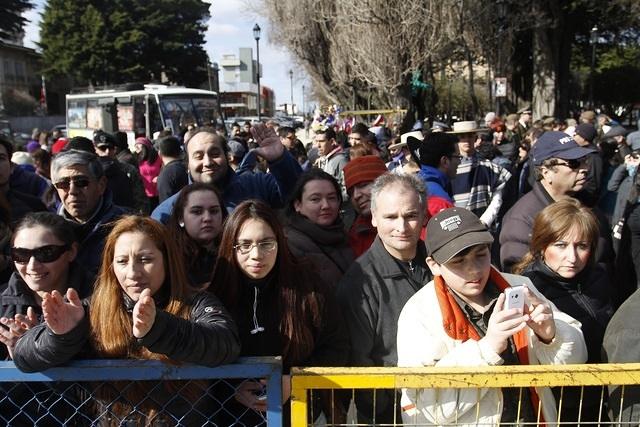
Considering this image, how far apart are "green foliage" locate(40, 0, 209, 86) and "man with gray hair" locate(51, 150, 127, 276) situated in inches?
2034

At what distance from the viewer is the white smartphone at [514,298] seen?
1.97 metres

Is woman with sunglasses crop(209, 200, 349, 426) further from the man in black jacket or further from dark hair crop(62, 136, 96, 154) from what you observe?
dark hair crop(62, 136, 96, 154)

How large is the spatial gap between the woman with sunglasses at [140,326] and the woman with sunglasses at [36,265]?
372 millimetres

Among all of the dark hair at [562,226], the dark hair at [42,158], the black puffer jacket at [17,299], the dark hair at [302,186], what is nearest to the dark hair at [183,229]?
the dark hair at [302,186]

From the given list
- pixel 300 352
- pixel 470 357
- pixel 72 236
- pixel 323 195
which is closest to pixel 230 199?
pixel 323 195

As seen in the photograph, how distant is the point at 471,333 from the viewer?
226cm

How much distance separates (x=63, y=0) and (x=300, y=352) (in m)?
59.2

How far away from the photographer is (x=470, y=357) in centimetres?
207

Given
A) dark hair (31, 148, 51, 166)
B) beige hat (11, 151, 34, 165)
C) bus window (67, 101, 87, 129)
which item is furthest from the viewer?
bus window (67, 101, 87, 129)

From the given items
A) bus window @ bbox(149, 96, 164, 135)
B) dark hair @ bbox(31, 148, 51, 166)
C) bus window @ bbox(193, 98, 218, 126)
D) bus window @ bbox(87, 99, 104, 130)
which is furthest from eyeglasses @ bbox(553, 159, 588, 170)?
bus window @ bbox(87, 99, 104, 130)

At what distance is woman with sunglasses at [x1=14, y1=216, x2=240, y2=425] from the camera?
1973 millimetres

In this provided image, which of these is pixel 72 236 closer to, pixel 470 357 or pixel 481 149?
pixel 470 357

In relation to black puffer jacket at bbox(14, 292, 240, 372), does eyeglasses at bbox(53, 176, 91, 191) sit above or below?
above

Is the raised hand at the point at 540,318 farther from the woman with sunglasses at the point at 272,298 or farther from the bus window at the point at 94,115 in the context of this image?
Answer: the bus window at the point at 94,115
